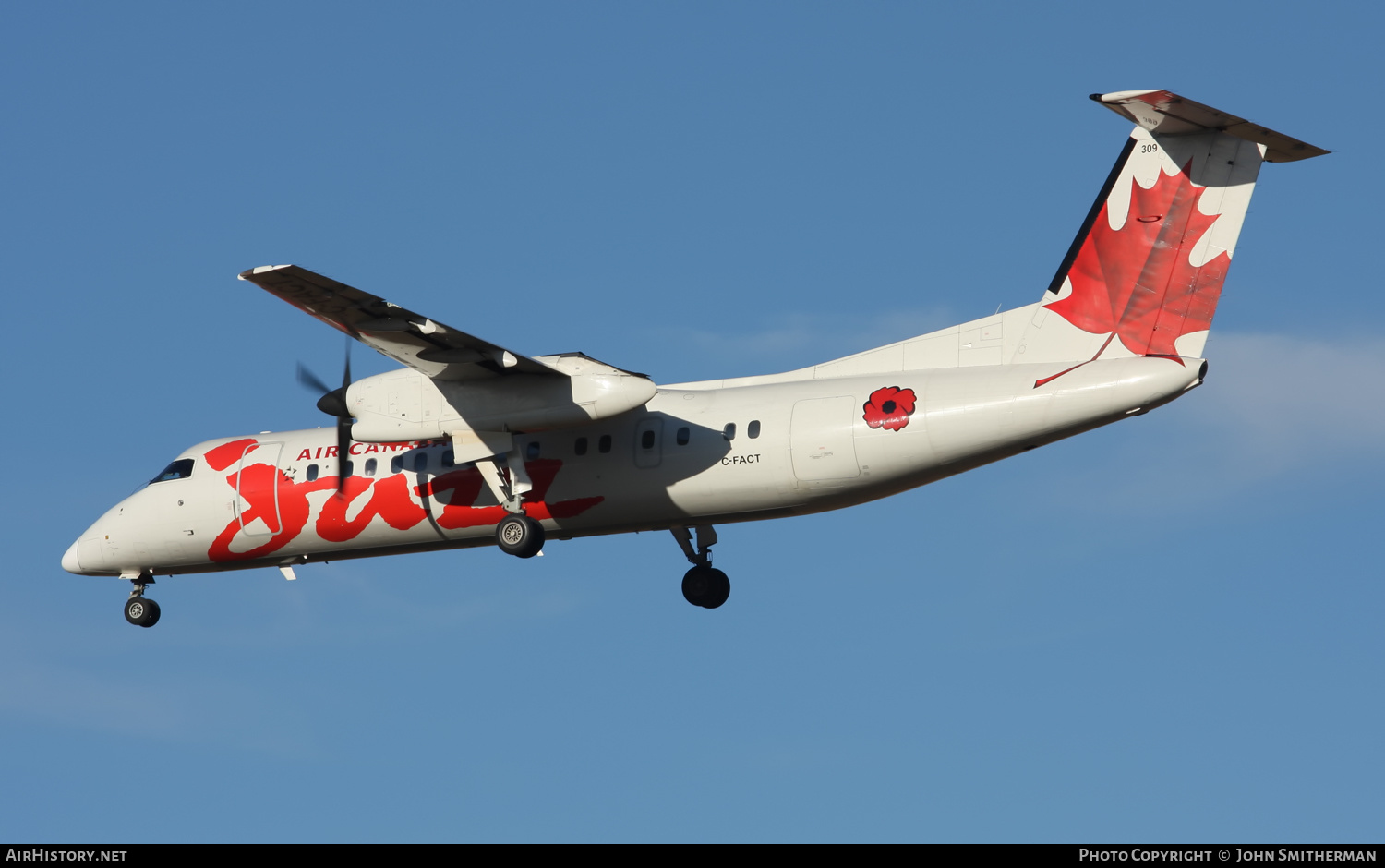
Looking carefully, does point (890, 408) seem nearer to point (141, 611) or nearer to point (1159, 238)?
point (1159, 238)

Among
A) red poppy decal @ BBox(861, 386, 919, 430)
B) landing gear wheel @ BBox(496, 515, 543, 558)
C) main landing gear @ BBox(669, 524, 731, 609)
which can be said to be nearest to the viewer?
red poppy decal @ BBox(861, 386, 919, 430)

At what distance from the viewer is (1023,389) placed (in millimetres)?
21469

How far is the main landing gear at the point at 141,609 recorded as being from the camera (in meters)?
27.0

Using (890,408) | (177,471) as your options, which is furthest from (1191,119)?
(177,471)

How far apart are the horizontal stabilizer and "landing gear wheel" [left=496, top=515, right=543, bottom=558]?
30.9 ft

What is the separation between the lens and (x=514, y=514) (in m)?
23.7

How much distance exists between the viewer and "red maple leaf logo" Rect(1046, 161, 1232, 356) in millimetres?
21312

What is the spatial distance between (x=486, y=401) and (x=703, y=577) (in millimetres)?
5215

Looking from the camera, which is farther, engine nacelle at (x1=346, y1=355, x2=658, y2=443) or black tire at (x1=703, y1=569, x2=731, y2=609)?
black tire at (x1=703, y1=569, x2=731, y2=609)

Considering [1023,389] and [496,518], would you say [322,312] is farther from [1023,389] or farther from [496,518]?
[1023,389]

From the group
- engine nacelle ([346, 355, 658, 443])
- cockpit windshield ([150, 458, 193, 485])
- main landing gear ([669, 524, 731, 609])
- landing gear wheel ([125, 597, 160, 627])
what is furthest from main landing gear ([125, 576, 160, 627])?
main landing gear ([669, 524, 731, 609])

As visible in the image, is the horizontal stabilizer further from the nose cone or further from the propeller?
the nose cone
